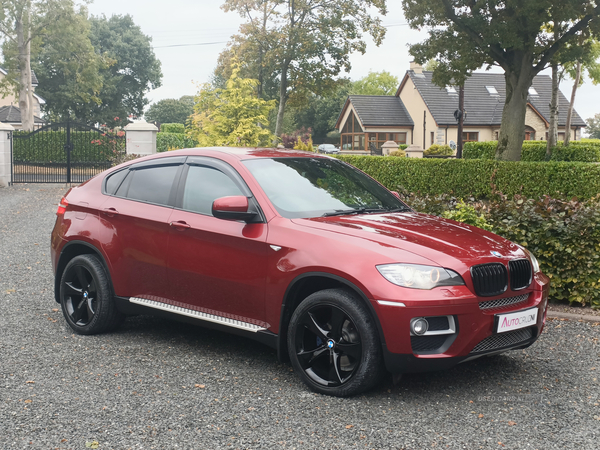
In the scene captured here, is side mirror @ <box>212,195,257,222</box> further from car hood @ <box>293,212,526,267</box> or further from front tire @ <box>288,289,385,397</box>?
front tire @ <box>288,289,385,397</box>

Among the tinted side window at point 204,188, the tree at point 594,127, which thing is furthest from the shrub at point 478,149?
the tree at point 594,127

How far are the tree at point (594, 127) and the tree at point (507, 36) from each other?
112 meters

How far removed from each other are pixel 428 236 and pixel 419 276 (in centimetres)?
56

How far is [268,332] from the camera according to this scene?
473 centimetres

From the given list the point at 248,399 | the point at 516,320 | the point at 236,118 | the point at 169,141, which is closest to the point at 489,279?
the point at 516,320

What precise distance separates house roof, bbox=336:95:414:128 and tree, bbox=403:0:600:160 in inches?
1598

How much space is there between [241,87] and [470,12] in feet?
26.0

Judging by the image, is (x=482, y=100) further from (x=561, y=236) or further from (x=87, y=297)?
(x=87, y=297)

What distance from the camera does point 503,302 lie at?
4.35m

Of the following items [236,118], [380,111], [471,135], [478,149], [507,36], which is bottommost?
[478,149]

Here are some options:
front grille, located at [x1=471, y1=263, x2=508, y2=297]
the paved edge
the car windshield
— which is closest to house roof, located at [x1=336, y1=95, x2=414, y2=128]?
the paved edge

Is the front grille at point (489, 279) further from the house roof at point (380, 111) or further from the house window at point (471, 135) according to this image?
the house roof at point (380, 111)

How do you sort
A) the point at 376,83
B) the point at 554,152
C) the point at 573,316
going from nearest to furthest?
the point at 573,316
the point at 554,152
the point at 376,83

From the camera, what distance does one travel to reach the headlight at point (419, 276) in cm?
409
